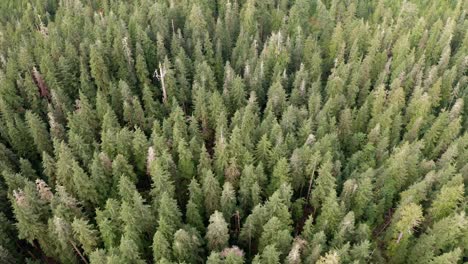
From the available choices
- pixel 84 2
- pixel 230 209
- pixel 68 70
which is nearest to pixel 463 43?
pixel 230 209

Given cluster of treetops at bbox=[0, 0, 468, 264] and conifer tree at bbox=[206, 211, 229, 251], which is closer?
conifer tree at bbox=[206, 211, 229, 251]

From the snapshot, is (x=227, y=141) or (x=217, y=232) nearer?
(x=217, y=232)

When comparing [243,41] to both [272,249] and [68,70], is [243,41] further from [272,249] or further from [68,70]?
[272,249]

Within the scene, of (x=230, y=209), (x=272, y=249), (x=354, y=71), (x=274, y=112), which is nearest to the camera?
(x=272, y=249)

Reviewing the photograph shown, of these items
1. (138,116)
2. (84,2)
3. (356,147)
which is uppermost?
(84,2)

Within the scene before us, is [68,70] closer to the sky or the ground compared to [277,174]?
closer to the sky

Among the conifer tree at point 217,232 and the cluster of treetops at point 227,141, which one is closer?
the conifer tree at point 217,232

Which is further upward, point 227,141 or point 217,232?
point 227,141

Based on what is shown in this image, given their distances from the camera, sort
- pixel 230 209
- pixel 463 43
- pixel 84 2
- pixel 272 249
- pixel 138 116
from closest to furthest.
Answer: pixel 272 249 → pixel 230 209 → pixel 138 116 → pixel 463 43 → pixel 84 2
